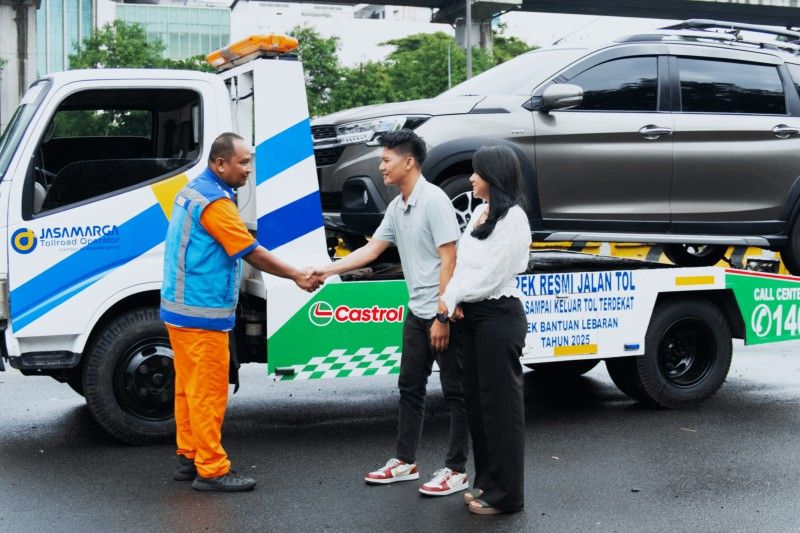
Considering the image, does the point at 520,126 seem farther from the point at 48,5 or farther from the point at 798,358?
the point at 48,5

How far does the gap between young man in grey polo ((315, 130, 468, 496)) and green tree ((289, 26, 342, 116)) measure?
40.4 metres

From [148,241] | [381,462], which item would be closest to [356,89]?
[148,241]

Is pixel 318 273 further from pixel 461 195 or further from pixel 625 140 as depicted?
pixel 625 140

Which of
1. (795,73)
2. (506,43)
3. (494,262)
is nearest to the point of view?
(494,262)

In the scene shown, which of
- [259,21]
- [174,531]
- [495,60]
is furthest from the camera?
[259,21]

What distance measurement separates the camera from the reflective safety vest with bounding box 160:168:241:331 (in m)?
5.64

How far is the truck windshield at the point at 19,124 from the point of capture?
6.34 metres

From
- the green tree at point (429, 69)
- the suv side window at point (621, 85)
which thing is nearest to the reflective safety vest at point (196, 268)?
the suv side window at point (621, 85)

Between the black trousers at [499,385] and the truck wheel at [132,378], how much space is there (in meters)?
2.15

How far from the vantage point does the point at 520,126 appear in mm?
7480

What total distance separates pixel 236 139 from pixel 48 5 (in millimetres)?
56320

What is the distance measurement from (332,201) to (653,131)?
237 centimetres

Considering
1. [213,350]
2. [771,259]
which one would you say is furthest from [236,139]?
[771,259]

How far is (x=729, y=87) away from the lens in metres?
8.07
